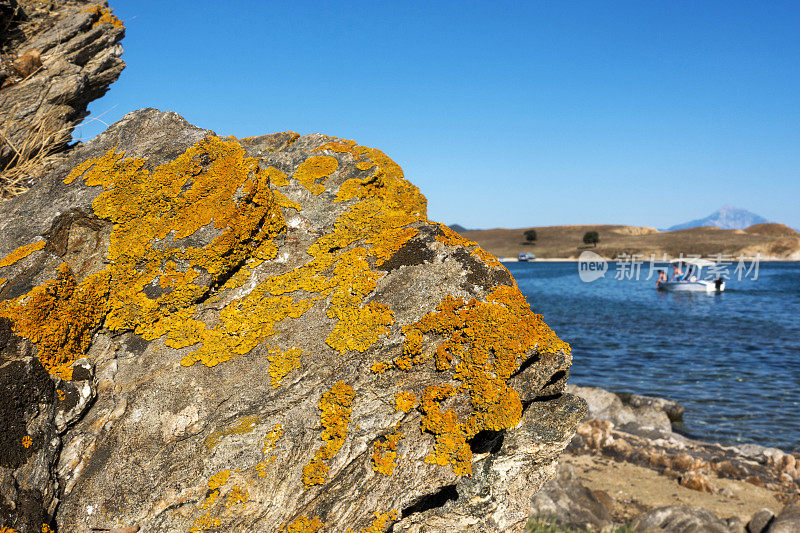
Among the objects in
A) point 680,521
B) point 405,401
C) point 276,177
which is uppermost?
point 276,177

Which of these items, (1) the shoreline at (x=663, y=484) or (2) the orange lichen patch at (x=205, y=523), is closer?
(2) the orange lichen patch at (x=205, y=523)

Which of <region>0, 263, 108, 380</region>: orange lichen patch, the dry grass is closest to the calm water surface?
<region>0, 263, 108, 380</region>: orange lichen patch

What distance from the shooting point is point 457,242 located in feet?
20.0

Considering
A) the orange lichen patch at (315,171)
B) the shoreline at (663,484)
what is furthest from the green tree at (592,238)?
the orange lichen patch at (315,171)

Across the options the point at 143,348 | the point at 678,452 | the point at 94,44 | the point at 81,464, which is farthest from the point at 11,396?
the point at 678,452

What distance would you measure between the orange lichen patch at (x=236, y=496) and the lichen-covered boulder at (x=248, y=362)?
0.05 ft

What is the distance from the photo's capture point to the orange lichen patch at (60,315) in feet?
15.2

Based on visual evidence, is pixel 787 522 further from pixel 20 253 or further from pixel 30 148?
pixel 30 148

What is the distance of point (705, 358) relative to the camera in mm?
31062

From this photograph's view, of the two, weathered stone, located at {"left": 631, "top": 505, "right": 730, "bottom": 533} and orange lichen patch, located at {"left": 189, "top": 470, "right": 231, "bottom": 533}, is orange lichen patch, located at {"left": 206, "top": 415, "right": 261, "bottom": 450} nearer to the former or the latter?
orange lichen patch, located at {"left": 189, "top": 470, "right": 231, "bottom": 533}

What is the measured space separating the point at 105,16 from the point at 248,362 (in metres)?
8.58

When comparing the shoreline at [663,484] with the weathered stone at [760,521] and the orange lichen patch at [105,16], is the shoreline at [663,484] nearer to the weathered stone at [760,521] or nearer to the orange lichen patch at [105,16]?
the weathered stone at [760,521]

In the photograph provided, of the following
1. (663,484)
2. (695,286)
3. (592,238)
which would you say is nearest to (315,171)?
(663,484)

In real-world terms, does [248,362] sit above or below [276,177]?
below
